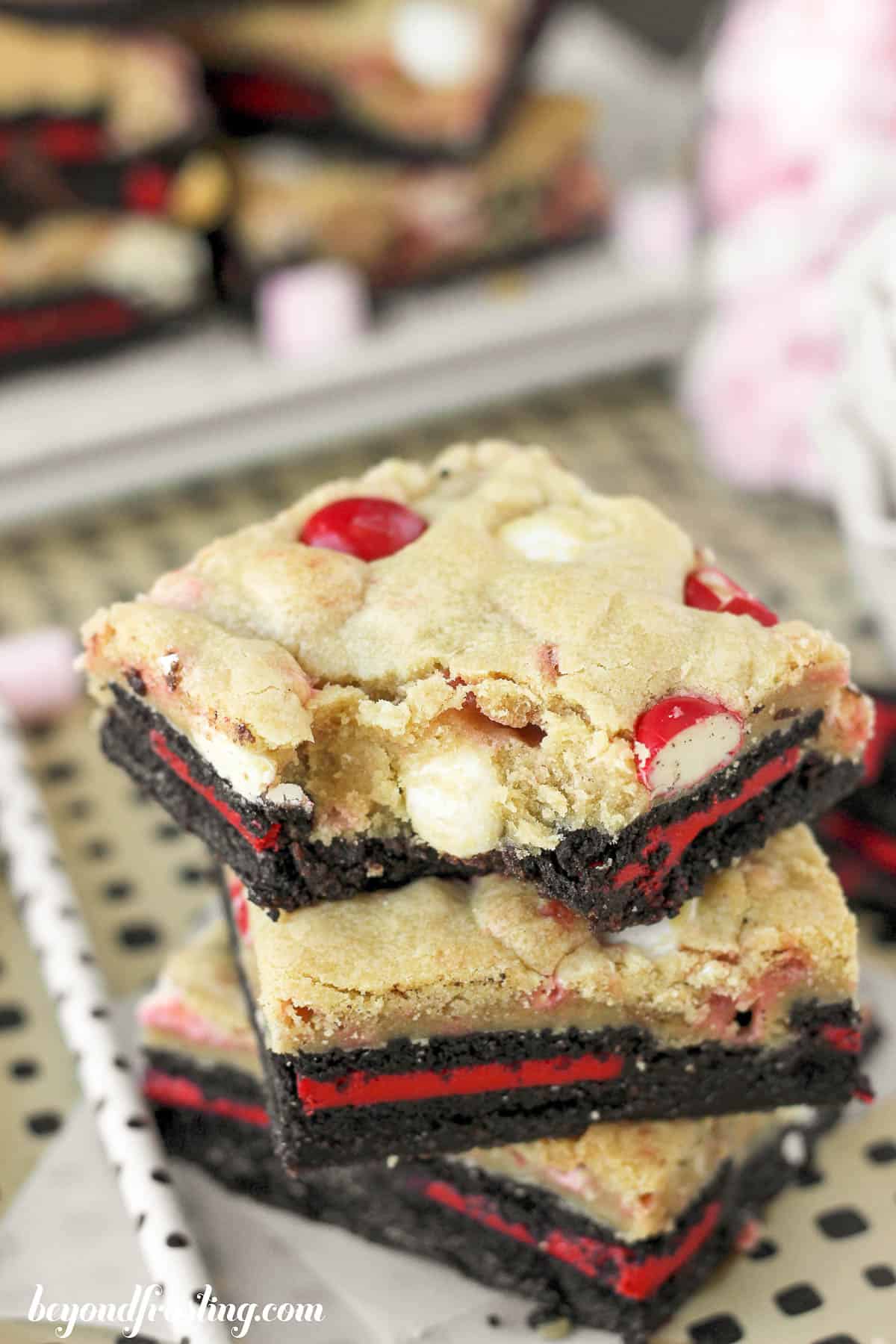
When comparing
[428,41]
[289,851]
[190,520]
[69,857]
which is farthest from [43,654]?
[428,41]

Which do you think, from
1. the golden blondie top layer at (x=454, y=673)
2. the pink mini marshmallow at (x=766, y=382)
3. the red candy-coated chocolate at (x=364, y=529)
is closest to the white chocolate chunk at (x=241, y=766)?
the golden blondie top layer at (x=454, y=673)

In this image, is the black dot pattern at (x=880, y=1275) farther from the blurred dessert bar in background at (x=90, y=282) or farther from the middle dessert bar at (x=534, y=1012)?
the blurred dessert bar in background at (x=90, y=282)

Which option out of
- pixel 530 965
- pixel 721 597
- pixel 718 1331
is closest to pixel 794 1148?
pixel 718 1331

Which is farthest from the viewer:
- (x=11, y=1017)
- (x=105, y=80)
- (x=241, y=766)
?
(x=105, y=80)

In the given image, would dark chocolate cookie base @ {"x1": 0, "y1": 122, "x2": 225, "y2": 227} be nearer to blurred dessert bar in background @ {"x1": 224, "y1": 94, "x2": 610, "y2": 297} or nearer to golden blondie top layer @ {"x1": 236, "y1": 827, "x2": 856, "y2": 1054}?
blurred dessert bar in background @ {"x1": 224, "y1": 94, "x2": 610, "y2": 297}

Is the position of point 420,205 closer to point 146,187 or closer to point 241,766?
point 146,187

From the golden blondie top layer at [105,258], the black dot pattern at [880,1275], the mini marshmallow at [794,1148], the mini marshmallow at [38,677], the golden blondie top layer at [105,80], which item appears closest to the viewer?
the black dot pattern at [880,1275]

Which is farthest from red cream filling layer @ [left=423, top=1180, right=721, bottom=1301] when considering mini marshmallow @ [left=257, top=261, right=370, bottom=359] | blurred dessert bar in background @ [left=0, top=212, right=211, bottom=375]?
blurred dessert bar in background @ [left=0, top=212, right=211, bottom=375]

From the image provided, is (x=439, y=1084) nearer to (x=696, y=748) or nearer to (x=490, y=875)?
(x=490, y=875)
